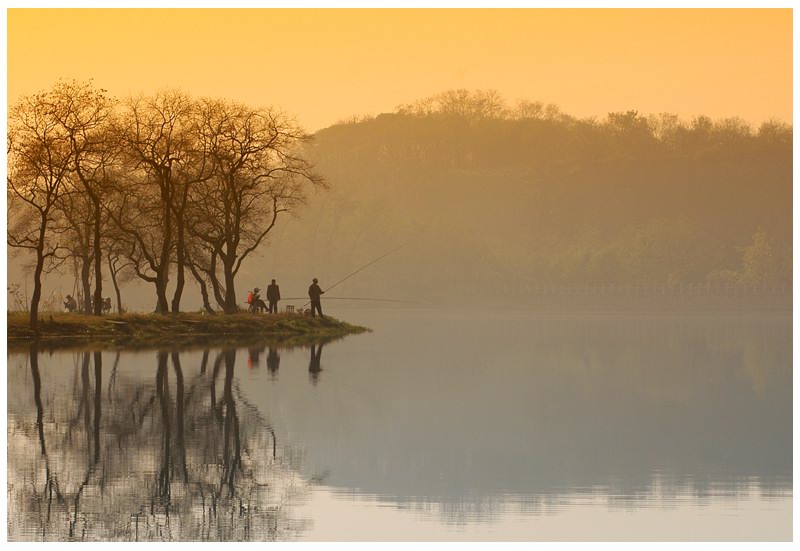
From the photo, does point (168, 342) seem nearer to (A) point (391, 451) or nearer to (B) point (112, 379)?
(B) point (112, 379)

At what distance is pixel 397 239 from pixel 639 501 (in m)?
134

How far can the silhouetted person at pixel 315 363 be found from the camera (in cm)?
3112

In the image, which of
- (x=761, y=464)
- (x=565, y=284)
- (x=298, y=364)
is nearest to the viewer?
(x=761, y=464)

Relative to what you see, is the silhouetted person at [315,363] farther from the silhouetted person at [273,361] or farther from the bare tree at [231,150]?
the bare tree at [231,150]

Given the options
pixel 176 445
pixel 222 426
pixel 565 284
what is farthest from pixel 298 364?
pixel 565 284

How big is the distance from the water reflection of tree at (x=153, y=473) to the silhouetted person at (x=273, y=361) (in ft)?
23.8

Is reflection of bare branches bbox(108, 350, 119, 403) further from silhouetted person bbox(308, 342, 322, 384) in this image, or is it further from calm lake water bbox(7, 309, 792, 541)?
silhouetted person bbox(308, 342, 322, 384)

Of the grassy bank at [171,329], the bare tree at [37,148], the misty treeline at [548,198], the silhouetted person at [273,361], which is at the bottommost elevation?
the silhouetted person at [273,361]

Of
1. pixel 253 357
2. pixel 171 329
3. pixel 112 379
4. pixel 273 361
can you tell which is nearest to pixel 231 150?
pixel 171 329

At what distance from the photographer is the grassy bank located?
45.0 meters

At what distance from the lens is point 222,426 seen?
20844 mm

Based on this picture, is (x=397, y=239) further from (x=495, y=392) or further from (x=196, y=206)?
(x=495, y=392)

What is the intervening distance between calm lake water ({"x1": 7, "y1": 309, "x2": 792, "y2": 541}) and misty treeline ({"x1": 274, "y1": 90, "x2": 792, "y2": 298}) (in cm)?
10390

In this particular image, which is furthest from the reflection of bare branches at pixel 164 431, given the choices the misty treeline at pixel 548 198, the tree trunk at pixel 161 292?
→ the misty treeline at pixel 548 198
